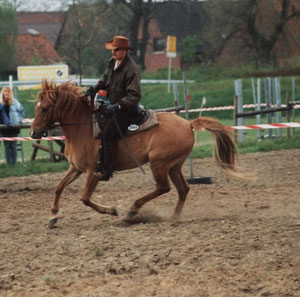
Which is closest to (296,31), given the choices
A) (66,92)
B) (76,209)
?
(66,92)

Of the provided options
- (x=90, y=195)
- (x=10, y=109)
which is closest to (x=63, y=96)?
(x=90, y=195)

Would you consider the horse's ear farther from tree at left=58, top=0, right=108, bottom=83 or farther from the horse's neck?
tree at left=58, top=0, right=108, bottom=83

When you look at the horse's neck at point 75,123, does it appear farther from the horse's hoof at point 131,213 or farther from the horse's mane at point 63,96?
the horse's hoof at point 131,213

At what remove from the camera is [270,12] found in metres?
13.6

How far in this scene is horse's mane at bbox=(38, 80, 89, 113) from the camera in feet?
30.4

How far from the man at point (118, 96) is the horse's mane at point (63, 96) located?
437mm

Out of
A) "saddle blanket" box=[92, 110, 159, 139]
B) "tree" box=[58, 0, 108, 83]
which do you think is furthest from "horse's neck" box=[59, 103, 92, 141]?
"tree" box=[58, 0, 108, 83]

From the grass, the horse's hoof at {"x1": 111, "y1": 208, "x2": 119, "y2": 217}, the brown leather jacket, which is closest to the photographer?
the brown leather jacket

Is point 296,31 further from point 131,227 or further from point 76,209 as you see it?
point 76,209

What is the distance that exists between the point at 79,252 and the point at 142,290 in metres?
1.59

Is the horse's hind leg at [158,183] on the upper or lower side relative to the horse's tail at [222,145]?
lower

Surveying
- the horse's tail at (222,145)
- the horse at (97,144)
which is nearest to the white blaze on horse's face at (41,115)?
the horse at (97,144)

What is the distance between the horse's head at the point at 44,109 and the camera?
921cm

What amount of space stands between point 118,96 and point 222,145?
1606 mm
